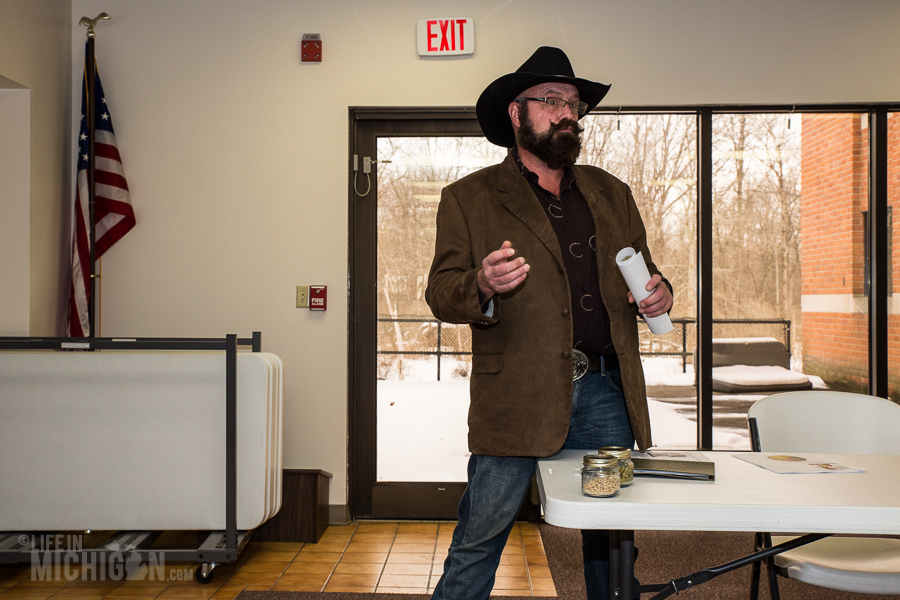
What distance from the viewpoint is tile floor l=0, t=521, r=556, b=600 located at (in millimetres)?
2531

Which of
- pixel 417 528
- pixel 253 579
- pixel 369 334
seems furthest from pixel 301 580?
pixel 369 334

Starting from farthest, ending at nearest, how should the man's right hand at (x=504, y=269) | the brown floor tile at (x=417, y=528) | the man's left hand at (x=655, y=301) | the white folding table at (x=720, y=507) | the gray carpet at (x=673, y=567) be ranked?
the brown floor tile at (x=417, y=528), the gray carpet at (x=673, y=567), the man's left hand at (x=655, y=301), the man's right hand at (x=504, y=269), the white folding table at (x=720, y=507)

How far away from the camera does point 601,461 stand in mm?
1093

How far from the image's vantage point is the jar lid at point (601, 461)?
108 cm

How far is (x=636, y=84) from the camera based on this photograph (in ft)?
10.7

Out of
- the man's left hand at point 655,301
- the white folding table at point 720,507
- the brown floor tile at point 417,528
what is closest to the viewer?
the white folding table at point 720,507

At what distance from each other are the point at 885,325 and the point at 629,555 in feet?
9.30

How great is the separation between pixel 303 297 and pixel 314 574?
129cm

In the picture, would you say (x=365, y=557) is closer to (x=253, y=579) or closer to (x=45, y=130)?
(x=253, y=579)

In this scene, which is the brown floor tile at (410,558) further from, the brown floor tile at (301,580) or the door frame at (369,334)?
the door frame at (369,334)

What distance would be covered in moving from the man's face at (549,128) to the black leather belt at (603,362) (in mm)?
499

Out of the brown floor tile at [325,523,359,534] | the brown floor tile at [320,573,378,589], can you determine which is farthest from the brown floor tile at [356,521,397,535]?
the brown floor tile at [320,573,378,589]

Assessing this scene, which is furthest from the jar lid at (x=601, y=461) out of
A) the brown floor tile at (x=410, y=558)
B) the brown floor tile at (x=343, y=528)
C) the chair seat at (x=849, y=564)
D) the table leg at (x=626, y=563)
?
the brown floor tile at (x=343, y=528)

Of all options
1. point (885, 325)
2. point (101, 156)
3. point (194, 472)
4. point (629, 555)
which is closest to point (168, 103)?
point (101, 156)
